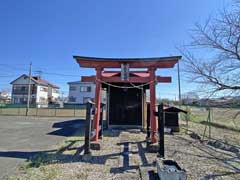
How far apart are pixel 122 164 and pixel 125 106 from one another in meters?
5.91

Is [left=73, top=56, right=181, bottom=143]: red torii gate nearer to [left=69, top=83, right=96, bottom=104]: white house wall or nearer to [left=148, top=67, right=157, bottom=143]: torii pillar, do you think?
[left=148, top=67, right=157, bottom=143]: torii pillar

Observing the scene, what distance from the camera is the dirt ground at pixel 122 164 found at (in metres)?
3.62

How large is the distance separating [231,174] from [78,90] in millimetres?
33825

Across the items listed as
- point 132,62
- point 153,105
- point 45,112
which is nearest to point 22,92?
point 45,112

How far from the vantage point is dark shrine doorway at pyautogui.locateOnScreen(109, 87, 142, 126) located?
10055mm

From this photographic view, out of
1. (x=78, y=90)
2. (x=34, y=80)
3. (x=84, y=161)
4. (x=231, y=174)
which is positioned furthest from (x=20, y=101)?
(x=231, y=174)

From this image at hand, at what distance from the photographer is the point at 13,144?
6.34m

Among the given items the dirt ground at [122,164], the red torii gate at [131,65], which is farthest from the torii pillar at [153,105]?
the dirt ground at [122,164]

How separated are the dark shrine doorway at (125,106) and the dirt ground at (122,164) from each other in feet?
13.8

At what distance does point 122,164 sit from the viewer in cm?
429

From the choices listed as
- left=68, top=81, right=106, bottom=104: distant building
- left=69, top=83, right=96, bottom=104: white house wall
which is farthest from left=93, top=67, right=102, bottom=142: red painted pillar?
left=69, top=83, right=96, bottom=104: white house wall

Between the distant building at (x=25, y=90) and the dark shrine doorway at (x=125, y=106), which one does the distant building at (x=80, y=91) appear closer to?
the distant building at (x=25, y=90)

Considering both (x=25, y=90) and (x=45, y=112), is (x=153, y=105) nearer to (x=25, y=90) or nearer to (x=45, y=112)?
(x=45, y=112)

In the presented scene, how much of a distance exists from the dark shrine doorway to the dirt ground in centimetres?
420
